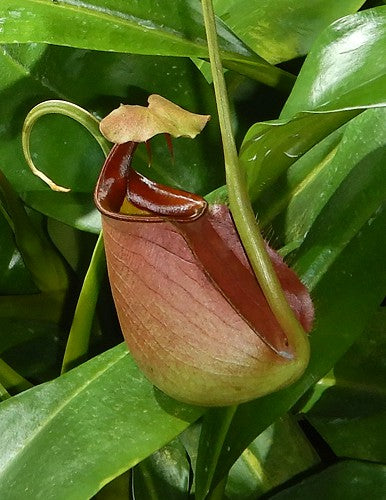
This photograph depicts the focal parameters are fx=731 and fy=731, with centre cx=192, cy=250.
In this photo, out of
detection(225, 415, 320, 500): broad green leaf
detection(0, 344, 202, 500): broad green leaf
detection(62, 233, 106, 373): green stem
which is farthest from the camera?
detection(225, 415, 320, 500): broad green leaf

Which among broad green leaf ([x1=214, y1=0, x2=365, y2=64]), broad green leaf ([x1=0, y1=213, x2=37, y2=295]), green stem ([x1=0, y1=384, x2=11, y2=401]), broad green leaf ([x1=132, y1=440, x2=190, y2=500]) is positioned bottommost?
broad green leaf ([x1=132, y1=440, x2=190, y2=500])

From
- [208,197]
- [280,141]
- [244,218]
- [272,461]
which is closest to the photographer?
[244,218]

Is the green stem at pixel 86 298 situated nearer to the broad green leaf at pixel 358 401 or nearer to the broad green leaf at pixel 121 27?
the broad green leaf at pixel 121 27

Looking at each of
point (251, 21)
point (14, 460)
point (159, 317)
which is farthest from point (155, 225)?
point (251, 21)

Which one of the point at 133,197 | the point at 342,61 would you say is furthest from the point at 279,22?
the point at 133,197

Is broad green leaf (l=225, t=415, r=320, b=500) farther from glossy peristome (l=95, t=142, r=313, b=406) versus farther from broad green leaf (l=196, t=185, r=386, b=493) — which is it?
glossy peristome (l=95, t=142, r=313, b=406)

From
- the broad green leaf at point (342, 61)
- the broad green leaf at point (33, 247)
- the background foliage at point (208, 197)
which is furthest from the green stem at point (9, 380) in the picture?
the broad green leaf at point (342, 61)

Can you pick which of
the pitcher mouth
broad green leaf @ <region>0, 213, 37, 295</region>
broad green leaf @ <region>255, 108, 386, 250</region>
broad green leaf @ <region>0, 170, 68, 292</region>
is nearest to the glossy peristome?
the pitcher mouth

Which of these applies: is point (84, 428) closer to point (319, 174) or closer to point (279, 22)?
point (319, 174)
